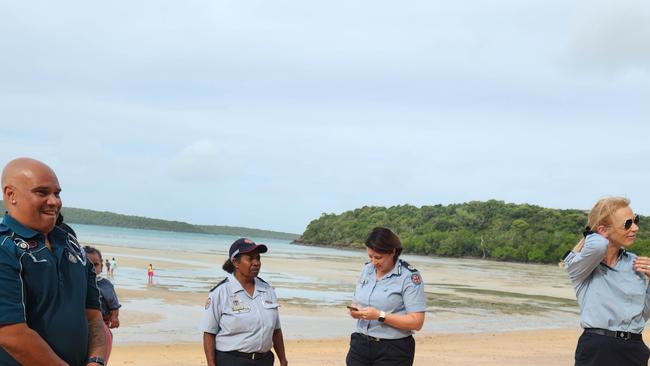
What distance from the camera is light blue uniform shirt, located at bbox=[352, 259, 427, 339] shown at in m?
4.88

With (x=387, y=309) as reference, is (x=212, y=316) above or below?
below

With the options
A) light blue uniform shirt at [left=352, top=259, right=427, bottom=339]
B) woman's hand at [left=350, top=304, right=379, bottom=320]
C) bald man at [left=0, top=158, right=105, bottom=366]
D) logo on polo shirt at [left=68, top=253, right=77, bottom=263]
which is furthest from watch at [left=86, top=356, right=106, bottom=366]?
light blue uniform shirt at [left=352, top=259, right=427, bottom=339]

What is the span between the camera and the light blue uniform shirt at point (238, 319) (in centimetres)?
478

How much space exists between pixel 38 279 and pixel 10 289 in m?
0.12

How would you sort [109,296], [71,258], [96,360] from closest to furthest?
[71,258] → [96,360] → [109,296]

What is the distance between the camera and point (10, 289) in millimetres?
2527

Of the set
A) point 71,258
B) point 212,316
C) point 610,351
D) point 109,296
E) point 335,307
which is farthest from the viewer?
point 335,307

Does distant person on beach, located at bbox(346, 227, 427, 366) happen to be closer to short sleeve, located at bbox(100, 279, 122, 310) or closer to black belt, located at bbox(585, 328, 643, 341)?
black belt, located at bbox(585, 328, 643, 341)

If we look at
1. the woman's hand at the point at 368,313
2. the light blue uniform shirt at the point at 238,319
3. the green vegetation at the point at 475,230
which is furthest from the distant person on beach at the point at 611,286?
the green vegetation at the point at 475,230

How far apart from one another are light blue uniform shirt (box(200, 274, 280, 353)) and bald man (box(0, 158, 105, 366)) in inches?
75.5

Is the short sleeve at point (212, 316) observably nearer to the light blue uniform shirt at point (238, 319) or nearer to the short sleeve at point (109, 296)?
the light blue uniform shirt at point (238, 319)

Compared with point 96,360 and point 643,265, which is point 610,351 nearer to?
point 643,265

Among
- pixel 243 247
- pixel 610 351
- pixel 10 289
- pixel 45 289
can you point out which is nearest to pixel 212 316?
pixel 243 247

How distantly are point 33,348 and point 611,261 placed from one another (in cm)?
318
